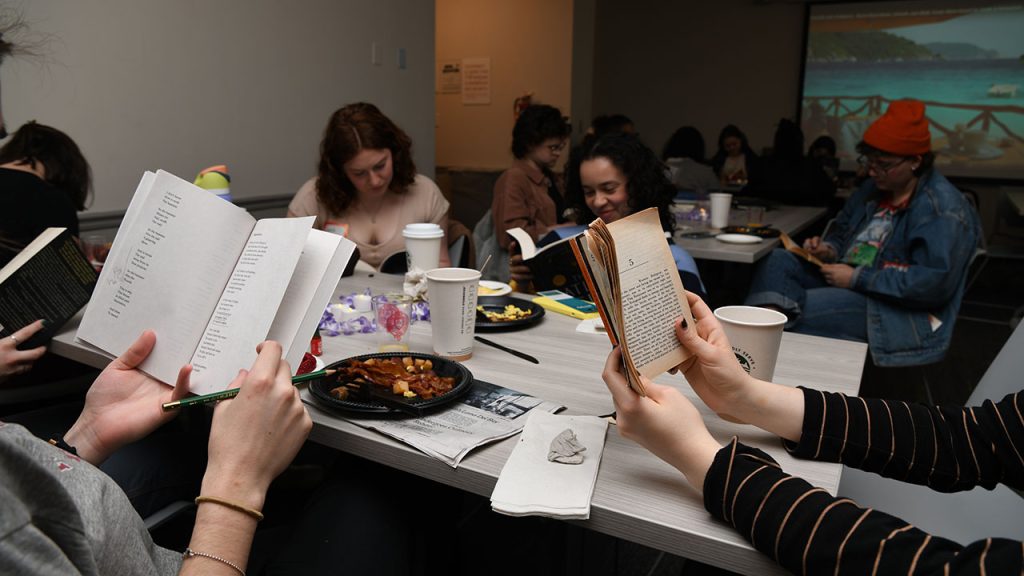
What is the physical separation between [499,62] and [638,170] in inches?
160

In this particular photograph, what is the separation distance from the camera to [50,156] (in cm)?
190

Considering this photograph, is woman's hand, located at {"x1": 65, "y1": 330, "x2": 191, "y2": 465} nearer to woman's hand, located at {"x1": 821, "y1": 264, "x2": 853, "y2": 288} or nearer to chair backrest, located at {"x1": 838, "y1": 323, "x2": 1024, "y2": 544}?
chair backrest, located at {"x1": 838, "y1": 323, "x2": 1024, "y2": 544}

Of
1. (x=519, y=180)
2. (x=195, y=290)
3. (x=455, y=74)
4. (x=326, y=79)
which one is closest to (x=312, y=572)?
(x=195, y=290)

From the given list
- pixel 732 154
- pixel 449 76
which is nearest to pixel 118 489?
pixel 449 76

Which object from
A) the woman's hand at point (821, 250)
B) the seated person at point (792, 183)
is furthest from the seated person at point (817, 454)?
the seated person at point (792, 183)

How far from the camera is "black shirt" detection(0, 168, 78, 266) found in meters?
1.69

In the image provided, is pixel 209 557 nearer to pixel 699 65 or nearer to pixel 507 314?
pixel 507 314

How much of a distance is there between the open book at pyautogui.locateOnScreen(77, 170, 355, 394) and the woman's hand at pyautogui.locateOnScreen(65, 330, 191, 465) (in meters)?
0.02

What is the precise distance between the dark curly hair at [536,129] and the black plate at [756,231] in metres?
0.97

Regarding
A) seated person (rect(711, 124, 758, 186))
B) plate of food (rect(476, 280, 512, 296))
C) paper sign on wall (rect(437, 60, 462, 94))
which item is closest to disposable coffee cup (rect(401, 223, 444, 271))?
plate of food (rect(476, 280, 512, 296))

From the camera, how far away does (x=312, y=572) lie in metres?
0.94

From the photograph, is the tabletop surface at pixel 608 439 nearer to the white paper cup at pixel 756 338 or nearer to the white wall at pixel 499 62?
the white paper cup at pixel 756 338

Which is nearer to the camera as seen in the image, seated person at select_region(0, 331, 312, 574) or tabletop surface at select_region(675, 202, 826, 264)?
seated person at select_region(0, 331, 312, 574)

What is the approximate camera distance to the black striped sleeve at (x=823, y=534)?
0.59 meters
